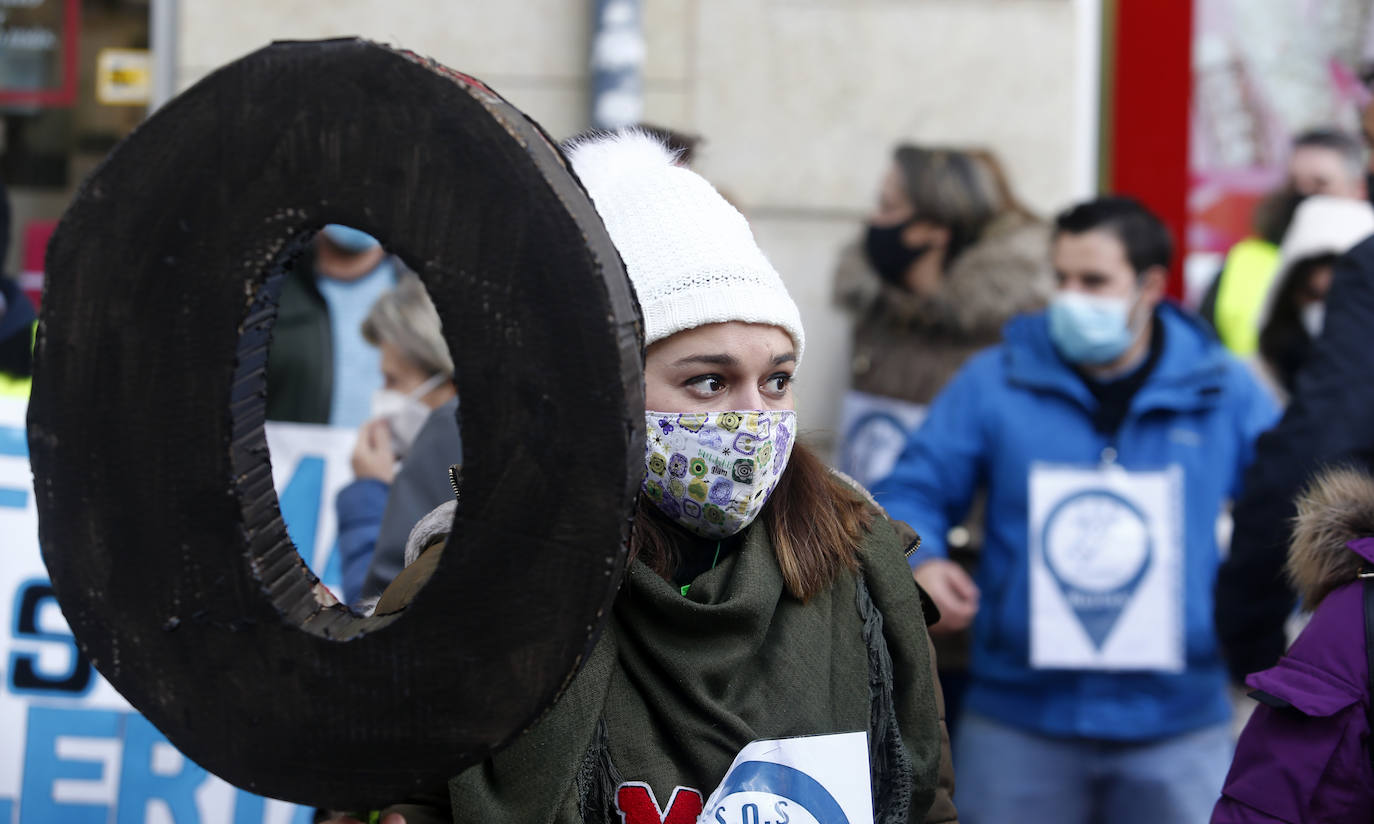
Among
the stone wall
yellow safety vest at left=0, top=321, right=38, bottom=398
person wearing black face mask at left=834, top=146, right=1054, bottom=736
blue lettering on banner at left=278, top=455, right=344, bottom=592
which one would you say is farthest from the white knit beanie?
the stone wall

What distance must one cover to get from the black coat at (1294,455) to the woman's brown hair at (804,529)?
0.94 m

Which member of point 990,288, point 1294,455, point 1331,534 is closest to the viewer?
point 1331,534

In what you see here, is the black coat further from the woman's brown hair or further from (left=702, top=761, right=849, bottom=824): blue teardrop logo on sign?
(left=702, top=761, right=849, bottom=824): blue teardrop logo on sign

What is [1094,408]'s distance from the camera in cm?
411

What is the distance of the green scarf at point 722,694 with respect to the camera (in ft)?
6.04

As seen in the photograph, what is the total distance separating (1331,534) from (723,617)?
98 centimetres

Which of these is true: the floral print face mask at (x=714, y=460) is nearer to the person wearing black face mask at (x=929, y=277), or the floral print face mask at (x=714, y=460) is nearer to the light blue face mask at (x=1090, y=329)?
the light blue face mask at (x=1090, y=329)

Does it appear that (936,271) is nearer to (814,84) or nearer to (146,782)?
(814,84)

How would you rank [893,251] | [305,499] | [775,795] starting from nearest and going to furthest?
[775,795], [305,499], [893,251]

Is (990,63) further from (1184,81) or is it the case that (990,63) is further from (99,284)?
(99,284)

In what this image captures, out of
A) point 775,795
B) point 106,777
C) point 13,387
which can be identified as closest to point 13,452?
point 13,387

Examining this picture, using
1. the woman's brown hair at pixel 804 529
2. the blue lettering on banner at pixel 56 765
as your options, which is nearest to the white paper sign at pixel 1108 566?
the woman's brown hair at pixel 804 529

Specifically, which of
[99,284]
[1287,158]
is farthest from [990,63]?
[99,284]

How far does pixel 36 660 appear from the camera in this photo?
3.51 m
